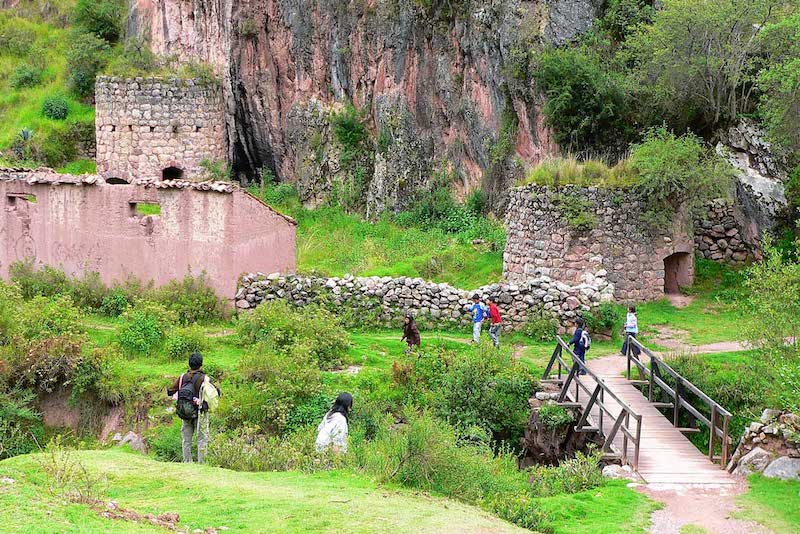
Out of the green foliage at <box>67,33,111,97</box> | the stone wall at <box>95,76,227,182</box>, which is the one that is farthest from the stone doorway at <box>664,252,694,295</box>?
the green foliage at <box>67,33,111,97</box>

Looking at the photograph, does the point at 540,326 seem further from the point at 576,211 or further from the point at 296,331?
the point at 296,331

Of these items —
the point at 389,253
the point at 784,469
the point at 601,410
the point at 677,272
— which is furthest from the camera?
the point at 389,253

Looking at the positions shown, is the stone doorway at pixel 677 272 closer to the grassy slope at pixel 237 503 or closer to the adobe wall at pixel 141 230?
the adobe wall at pixel 141 230

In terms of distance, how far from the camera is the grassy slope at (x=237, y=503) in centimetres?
720

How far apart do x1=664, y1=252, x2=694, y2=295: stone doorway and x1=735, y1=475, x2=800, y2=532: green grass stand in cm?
1120

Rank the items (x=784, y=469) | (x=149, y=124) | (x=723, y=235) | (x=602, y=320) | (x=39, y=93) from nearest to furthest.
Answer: (x=784, y=469) < (x=602, y=320) < (x=723, y=235) < (x=149, y=124) < (x=39, y=93)

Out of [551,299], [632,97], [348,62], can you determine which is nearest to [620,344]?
[551,299]

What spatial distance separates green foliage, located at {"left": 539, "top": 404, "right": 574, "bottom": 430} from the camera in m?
14.4

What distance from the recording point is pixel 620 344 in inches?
731

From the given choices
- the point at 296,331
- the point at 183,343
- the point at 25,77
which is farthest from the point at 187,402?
the point at 25,77

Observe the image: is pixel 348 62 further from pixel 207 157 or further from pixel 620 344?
pixel 620 344

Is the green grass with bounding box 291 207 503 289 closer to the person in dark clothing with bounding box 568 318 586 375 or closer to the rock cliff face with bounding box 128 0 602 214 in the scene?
the rock cliff face with bounding box 128 0 602 214

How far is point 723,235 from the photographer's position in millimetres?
22859

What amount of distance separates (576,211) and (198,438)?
1248 cm
